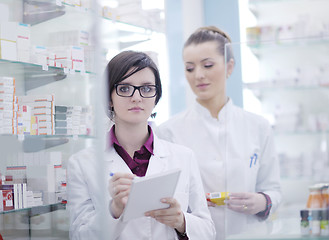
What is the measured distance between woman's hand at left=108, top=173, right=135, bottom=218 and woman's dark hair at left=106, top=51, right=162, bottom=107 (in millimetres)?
433

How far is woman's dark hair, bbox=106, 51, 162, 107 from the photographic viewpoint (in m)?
2.07

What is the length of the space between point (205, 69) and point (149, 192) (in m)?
1.04

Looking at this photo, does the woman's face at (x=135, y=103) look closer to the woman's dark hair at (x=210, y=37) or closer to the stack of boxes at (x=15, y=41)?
the woman's dark hair at (x=210, y=37)

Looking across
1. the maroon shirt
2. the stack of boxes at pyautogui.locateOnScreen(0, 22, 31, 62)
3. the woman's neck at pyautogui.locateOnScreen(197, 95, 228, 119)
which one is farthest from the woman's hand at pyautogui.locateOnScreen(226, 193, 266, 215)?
the stack of boxes at pyautogui.locateOnScreen(0, 22, 31, 62)

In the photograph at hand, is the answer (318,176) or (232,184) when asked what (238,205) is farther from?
(318,176)

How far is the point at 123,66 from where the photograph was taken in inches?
81.4

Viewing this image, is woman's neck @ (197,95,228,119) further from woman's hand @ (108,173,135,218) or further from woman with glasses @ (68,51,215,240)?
woman's hand @ (108,173,135,218)

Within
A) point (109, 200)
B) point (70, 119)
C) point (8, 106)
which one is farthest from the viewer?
point (70, 119)

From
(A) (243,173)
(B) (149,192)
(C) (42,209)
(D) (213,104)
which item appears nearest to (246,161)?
(A) (243,173)

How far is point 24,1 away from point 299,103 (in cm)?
188

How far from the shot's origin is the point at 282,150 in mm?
1859

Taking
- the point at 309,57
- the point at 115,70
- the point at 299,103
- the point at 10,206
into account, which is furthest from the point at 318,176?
the point at 10,206

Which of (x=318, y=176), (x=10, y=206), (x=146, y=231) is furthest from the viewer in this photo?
(x=10, y=206)

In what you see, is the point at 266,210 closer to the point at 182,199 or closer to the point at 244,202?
the point at 244,202
